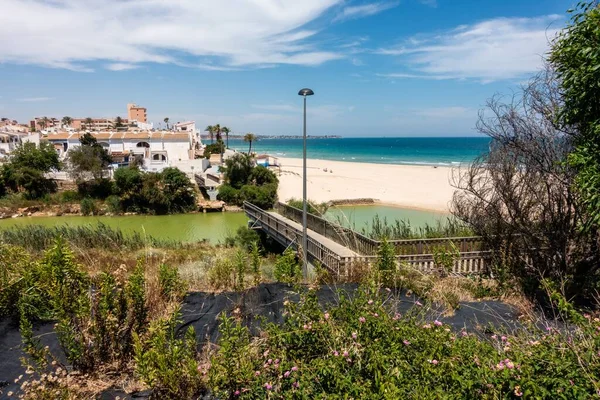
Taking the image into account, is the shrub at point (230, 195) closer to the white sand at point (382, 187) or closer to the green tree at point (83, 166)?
the white sand at point (382, 187)

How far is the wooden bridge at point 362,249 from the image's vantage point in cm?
832

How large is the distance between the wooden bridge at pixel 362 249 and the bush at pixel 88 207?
Answer: 951 inches

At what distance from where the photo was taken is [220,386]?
2.91 meters

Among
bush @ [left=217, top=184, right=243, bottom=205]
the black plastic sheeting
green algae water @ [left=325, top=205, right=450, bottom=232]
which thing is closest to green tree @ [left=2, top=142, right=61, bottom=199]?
bush @ [left=217, top=184, right=243, bottom=205]

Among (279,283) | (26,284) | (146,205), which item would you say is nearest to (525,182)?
(279,283)

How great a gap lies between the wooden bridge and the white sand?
18.9m

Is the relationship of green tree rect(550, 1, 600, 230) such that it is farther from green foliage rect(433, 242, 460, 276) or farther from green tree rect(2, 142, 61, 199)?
green tree rect(2, 142, 61, 199)

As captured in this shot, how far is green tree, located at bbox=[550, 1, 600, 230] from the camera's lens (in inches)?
172

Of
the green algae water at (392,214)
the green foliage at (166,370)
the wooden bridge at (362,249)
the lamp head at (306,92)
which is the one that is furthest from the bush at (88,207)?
the green foliage at (166,370)

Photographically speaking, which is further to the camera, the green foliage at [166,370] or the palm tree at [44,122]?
the palm tree at [44,122]

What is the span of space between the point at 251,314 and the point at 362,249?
20.8 feet

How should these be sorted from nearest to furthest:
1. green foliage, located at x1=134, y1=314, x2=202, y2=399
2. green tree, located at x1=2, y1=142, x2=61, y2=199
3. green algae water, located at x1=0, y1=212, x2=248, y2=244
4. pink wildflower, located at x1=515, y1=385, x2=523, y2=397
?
pink wildflower, located at x1=515, y1=385, x2=523, y2=397 < green foliage, located at x1=134, y1=314, x2=202, y2=399 < green algae water, located at x1=0, y1=212, x2=248, y2=244 < green tree, located at x1=2, y1=142, x2=61, y2=199

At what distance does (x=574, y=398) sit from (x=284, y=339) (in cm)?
204

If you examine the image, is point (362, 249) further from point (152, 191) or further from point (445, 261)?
point (152, 191)
